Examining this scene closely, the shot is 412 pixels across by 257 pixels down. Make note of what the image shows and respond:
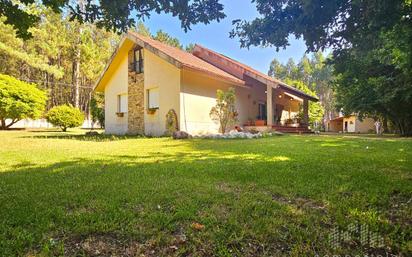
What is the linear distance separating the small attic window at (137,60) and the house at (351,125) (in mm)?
23896

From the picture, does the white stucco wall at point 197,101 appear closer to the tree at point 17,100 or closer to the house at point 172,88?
the house at point 172,88

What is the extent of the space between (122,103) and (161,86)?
411 centimetres

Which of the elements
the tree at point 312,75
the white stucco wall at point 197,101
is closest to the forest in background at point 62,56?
the white stucco wall at point 197,101

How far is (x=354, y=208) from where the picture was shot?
3010 millimetres

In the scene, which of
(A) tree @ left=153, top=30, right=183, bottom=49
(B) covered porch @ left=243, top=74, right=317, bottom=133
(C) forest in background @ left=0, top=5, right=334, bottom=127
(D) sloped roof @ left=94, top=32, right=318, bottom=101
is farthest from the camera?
(A) tree @ left=153, top=30, right=183, bottom=49

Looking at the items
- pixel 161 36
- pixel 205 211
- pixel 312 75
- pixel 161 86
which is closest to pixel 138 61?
pixel 161 86

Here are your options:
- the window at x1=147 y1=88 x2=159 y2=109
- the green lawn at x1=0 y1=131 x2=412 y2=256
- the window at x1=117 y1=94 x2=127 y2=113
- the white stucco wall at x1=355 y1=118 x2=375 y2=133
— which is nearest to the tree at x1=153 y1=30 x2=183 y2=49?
the window at x1=117 y1=94 x2=127 y2=113

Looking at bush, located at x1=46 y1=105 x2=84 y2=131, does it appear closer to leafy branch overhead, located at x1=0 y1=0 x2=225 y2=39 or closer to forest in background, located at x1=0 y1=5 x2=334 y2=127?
forest in background, located at x1=0 y1=5 x2=334 y2=127

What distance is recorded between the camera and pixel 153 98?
16.1 meters

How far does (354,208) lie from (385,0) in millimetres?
2294

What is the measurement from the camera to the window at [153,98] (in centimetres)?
1588

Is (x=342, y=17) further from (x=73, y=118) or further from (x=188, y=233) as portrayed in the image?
(x=73, y=118)

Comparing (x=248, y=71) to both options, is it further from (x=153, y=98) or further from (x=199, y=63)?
(x=153, y=98)

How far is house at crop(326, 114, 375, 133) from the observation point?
3481 centimetres
